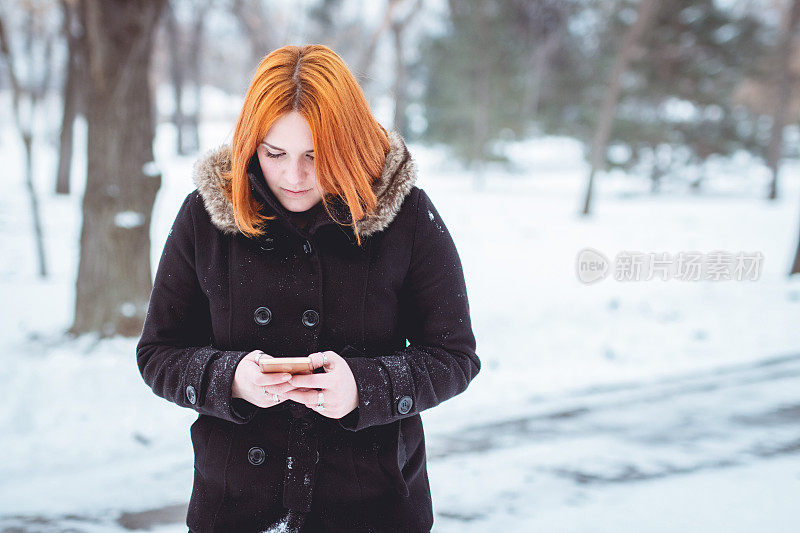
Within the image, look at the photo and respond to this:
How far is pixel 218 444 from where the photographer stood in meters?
1.48

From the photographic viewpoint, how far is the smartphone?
1239 mm

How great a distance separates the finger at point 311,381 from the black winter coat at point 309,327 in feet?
0.48

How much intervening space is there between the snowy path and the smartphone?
81.2 inches

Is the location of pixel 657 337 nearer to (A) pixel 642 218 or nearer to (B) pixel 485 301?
(B) pixel 485 301

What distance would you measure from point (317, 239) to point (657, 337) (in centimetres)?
523

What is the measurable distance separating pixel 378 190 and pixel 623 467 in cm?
290

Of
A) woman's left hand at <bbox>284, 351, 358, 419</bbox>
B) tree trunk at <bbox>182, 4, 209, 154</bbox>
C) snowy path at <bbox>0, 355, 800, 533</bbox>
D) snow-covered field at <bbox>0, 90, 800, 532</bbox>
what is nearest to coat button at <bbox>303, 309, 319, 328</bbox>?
woman's left hand at <bbox>284, 351, 358, 419</bbox>

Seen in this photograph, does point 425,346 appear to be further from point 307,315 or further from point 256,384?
point 256,384

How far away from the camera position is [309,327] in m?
1.42

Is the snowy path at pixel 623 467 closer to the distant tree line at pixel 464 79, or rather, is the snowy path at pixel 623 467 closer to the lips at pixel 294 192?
the lips at pixel 294 192

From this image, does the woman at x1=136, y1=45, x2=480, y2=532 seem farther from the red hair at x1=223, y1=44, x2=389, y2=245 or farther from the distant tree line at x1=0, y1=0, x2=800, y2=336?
the distant tree line at x1=0, y1=0, x2=800, y2=336

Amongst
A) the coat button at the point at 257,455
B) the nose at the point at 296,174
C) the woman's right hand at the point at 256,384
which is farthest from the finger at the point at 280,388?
the nose at the point at 296,174

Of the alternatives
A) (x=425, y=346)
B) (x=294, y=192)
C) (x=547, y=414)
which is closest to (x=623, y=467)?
(x=547, y=414)

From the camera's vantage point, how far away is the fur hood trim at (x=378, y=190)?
4.67 feet
